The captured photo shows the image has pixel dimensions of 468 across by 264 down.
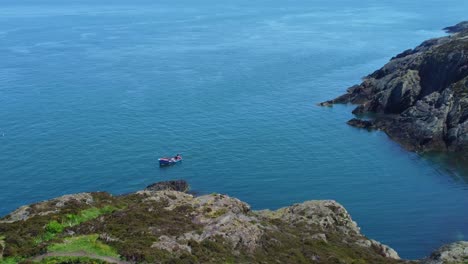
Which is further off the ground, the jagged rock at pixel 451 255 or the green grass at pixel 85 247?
the green grass at pixel 85 247

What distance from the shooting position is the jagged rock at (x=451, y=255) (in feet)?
131

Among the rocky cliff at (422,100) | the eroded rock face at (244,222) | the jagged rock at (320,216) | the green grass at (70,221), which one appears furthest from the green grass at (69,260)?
the rocky cliff at (422,100)

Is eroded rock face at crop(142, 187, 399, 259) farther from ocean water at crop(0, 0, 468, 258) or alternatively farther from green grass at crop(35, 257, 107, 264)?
ocean water at crop(0, 0, 468, 258)

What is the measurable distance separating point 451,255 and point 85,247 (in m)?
26.8

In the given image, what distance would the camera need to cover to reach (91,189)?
293 feet

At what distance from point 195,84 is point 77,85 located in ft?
109

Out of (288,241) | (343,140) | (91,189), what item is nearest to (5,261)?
(288,241)

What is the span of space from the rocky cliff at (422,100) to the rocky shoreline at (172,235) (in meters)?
58.9

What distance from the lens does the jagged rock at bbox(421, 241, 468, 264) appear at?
3998cm

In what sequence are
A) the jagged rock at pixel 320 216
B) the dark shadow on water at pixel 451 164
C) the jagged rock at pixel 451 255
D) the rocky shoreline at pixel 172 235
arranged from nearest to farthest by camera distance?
the rocky shoreline at pixel 172 235, the jagged rock at pixel 451 255, the jagged rock at pixel 320 216, the dark shadow on water at pixel 451 164

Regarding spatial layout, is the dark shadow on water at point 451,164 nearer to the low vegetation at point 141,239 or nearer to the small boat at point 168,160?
the small boat at point 168,160

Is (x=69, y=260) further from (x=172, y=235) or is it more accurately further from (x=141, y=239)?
(x=172, y=235)

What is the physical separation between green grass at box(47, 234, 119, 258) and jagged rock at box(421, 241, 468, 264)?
2386 centimetres

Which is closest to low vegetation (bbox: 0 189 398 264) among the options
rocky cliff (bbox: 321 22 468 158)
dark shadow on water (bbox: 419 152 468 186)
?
dark shadow on water (bbox: 419 152 468 186)
